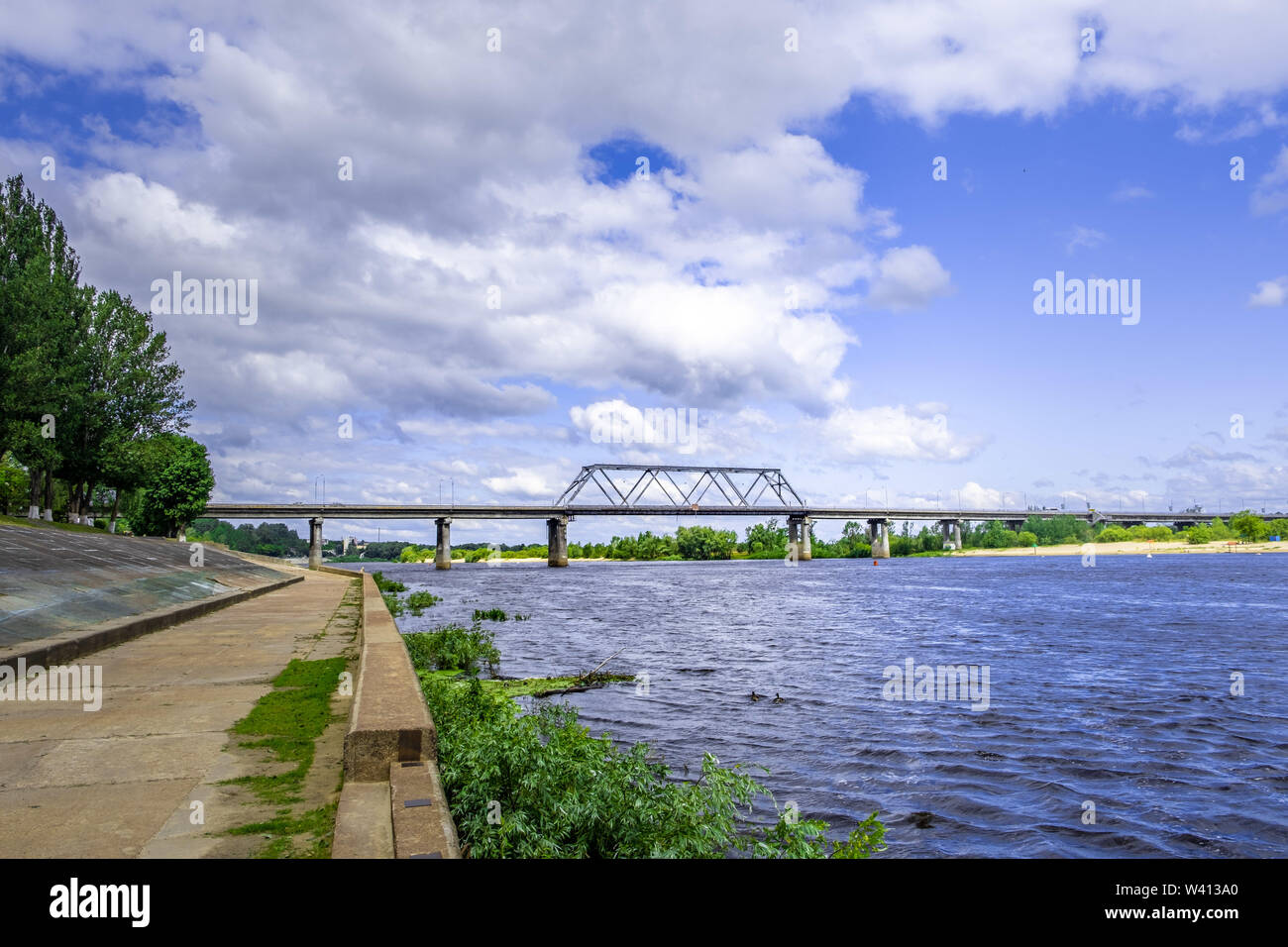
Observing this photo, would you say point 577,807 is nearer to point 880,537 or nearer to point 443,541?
point 443,541

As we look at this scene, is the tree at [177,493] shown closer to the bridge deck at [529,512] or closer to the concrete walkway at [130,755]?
the bridge deck at [529,512]

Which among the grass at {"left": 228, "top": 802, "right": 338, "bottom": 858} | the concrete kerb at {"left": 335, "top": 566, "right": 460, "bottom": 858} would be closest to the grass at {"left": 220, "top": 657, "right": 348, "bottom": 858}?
the grass at {"left": 228, "top": 802, "right": 338, "bottom": 858}

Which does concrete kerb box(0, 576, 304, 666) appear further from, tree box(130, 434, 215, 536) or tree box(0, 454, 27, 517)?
tree box(0, 454, 27, 517)

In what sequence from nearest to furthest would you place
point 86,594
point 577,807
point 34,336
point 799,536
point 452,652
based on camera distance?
point 577,807, point 86,594, point 452,652, point 34,336, point 799,536

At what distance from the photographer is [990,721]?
18.1m

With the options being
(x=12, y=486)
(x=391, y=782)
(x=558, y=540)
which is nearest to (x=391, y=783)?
(x=391, y=782)

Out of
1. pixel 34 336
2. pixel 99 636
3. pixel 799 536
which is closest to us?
pixel 99 636

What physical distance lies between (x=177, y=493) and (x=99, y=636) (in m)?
77.4

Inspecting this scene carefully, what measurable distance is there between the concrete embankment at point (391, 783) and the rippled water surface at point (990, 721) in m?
6.06

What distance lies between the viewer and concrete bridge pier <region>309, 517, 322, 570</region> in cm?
12368

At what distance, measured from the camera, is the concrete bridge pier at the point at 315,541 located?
123681 millimetres

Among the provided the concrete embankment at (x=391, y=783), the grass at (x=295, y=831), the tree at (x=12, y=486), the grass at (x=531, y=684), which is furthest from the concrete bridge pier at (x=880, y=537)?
the grass at (x=295, y=831)

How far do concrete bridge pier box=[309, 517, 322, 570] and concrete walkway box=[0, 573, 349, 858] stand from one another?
114 metres
